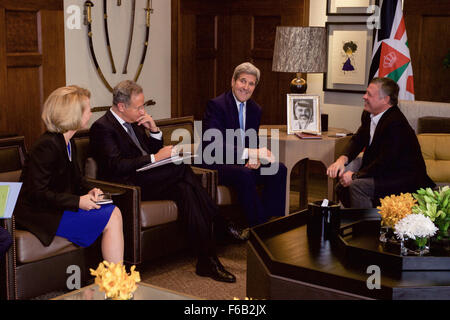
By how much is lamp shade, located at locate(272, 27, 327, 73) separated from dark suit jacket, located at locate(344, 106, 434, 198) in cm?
114

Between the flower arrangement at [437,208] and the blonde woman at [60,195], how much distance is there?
1.57 m

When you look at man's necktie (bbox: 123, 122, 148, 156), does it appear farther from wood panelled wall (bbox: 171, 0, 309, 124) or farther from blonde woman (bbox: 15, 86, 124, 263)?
wood panelled wall (bbox: 171, 0, 309, 124)

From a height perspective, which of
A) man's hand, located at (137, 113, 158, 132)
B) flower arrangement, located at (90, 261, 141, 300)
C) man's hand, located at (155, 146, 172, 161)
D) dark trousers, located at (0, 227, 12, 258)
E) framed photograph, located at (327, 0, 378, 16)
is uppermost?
framed photograph, located at (327, 0, 378, 16)

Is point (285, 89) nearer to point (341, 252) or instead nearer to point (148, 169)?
point (148, 169)

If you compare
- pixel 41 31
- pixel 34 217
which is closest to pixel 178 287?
pixel 34 217

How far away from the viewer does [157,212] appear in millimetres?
3676

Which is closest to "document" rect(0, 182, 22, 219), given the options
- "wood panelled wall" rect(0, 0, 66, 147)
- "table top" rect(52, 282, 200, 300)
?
"table top" rect(52, 282, 200, 300)

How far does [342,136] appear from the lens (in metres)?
4.96

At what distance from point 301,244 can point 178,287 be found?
0.98 m

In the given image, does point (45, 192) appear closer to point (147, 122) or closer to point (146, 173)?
point (146, 173)

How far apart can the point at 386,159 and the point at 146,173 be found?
1579 mm

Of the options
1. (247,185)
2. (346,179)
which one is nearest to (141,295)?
(247,185)

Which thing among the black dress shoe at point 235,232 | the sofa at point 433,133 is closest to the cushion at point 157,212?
the black dress shoe at point 235,232

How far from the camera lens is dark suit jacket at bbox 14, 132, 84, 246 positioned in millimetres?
3125
